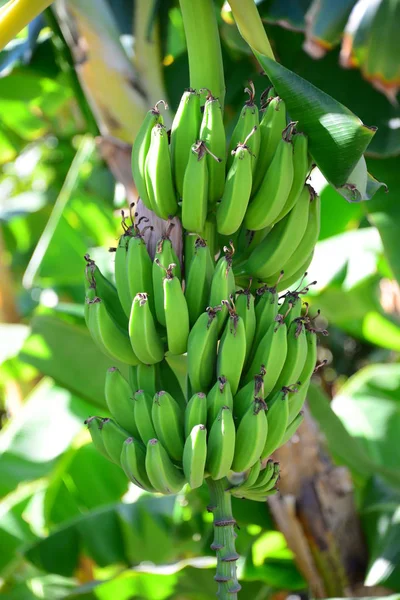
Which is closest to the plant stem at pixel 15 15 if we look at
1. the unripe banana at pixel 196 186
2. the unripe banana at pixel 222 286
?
the unripe banana at pixel 196 186

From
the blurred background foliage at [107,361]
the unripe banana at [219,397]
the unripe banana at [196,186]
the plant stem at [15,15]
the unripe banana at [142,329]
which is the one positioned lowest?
the blurred background foliage at [107,361]

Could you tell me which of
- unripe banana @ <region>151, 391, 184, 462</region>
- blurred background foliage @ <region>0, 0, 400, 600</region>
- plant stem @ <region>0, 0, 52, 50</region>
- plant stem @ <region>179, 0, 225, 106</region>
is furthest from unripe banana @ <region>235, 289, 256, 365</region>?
blurred background foliage @ <region>0, 0, 400, 600</region>

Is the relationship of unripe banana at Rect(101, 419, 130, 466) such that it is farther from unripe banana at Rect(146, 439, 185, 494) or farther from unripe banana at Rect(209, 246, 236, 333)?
unripe banana at Rect(209, 246, 236, 333)

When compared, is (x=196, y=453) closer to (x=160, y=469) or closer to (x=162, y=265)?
(x=160, y=469)

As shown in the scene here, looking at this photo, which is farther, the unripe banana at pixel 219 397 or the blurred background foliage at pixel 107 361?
the blurred background foliage at pixel 107 361

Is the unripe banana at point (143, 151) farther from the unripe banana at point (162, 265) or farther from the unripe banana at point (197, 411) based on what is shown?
the unripe banana at point (197, 411)
